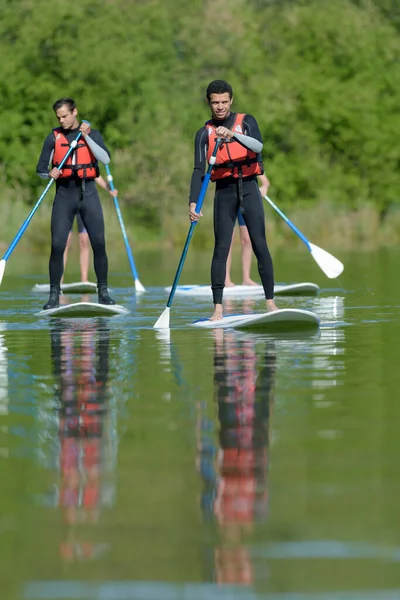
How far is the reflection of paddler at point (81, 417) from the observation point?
20.2ft

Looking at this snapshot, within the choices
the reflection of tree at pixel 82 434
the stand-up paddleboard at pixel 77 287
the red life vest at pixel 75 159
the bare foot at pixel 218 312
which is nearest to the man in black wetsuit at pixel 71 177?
the red life vest at pixel 75 159

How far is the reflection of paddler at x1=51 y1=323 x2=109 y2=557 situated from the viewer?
6152mm

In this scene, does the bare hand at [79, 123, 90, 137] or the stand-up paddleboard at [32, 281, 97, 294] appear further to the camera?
the stand-up paddleboard at [32, 281, 97, 294]

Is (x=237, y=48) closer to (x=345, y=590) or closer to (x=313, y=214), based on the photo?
(x=313, y=214)

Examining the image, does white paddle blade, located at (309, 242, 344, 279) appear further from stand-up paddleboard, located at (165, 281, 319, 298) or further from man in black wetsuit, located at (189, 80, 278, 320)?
man in black wetsuit, located at (189, 80, 278, 320)

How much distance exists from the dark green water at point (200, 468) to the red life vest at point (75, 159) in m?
3.21

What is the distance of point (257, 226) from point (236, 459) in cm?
737

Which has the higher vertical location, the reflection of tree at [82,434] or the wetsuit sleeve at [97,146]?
the wetsuit sleeve at [97,146]

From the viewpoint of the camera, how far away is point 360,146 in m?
58.6

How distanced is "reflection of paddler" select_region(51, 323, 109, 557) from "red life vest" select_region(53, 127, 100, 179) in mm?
2481

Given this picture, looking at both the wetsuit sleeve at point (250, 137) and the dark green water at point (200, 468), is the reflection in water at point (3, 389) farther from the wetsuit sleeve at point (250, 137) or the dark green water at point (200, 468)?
the wetsuit sleeve at point (250, 137)

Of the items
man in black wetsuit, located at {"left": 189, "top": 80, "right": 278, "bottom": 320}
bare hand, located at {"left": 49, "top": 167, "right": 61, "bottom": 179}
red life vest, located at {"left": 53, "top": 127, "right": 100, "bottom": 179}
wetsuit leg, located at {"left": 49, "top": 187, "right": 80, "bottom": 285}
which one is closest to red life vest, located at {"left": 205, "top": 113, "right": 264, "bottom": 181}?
man in black wetsuit, located at {"left": 189, "top": 80, "right": 278, "bottom": 320}

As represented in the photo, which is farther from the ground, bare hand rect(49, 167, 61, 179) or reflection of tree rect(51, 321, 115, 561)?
bare hand rect(49, 167, 61, 179)

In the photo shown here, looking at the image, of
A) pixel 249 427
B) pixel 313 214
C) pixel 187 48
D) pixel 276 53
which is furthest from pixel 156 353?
pixel 276 53
